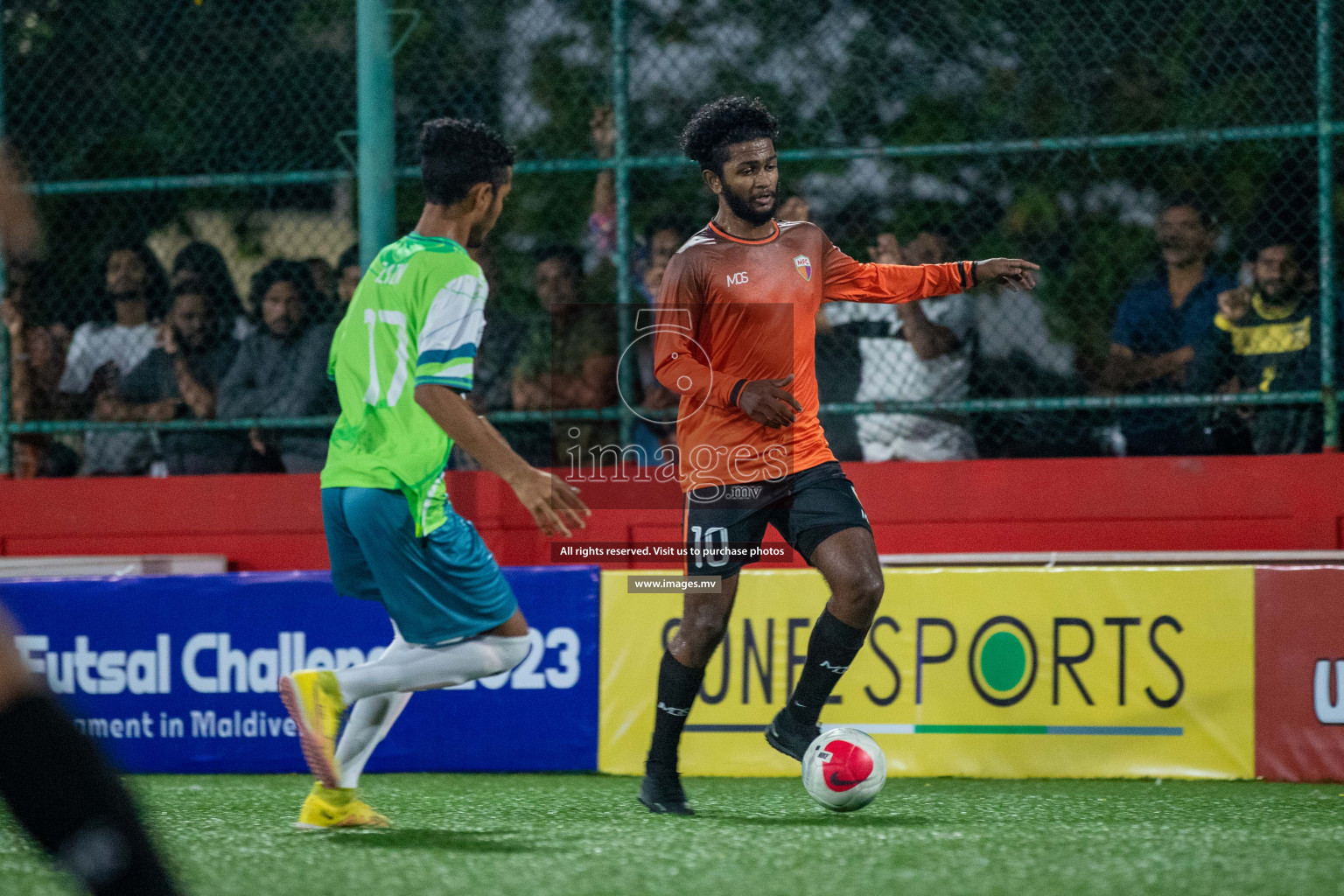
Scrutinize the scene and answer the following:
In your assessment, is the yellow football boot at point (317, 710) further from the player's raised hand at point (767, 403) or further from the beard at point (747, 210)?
the beard at point (747, 210)

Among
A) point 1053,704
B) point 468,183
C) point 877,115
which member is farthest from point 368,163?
point 1053,704

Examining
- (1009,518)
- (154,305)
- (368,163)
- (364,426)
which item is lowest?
(1009,518)

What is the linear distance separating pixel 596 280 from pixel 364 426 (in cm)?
329

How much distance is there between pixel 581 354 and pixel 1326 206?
333cm

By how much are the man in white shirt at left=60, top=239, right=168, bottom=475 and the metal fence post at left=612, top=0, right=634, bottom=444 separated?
93.0 inches

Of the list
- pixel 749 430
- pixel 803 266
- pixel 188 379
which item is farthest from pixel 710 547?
pixel 188 379

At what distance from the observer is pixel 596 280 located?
299 inches

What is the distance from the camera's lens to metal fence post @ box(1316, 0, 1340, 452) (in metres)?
6.68

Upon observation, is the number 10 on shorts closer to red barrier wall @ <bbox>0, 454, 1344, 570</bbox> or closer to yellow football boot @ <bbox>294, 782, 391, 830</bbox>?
yellow football boot @ <bbox>294, 782, 391, 830</bbox>

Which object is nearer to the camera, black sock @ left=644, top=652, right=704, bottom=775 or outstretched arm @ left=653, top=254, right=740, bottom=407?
outstretched arm @ left=653, top=254, right=740, bottom=407

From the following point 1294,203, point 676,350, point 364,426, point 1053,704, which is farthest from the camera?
point 1294,203

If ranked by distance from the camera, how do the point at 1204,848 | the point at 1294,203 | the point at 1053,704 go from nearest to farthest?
the point at 1204,848
the point at 1053,704
the point at 1294,203

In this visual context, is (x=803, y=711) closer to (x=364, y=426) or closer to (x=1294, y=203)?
(x=364, y=426)

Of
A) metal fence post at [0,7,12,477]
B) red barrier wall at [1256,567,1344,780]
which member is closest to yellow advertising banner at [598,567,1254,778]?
red barrier wall at [1256,567,1344,780]
